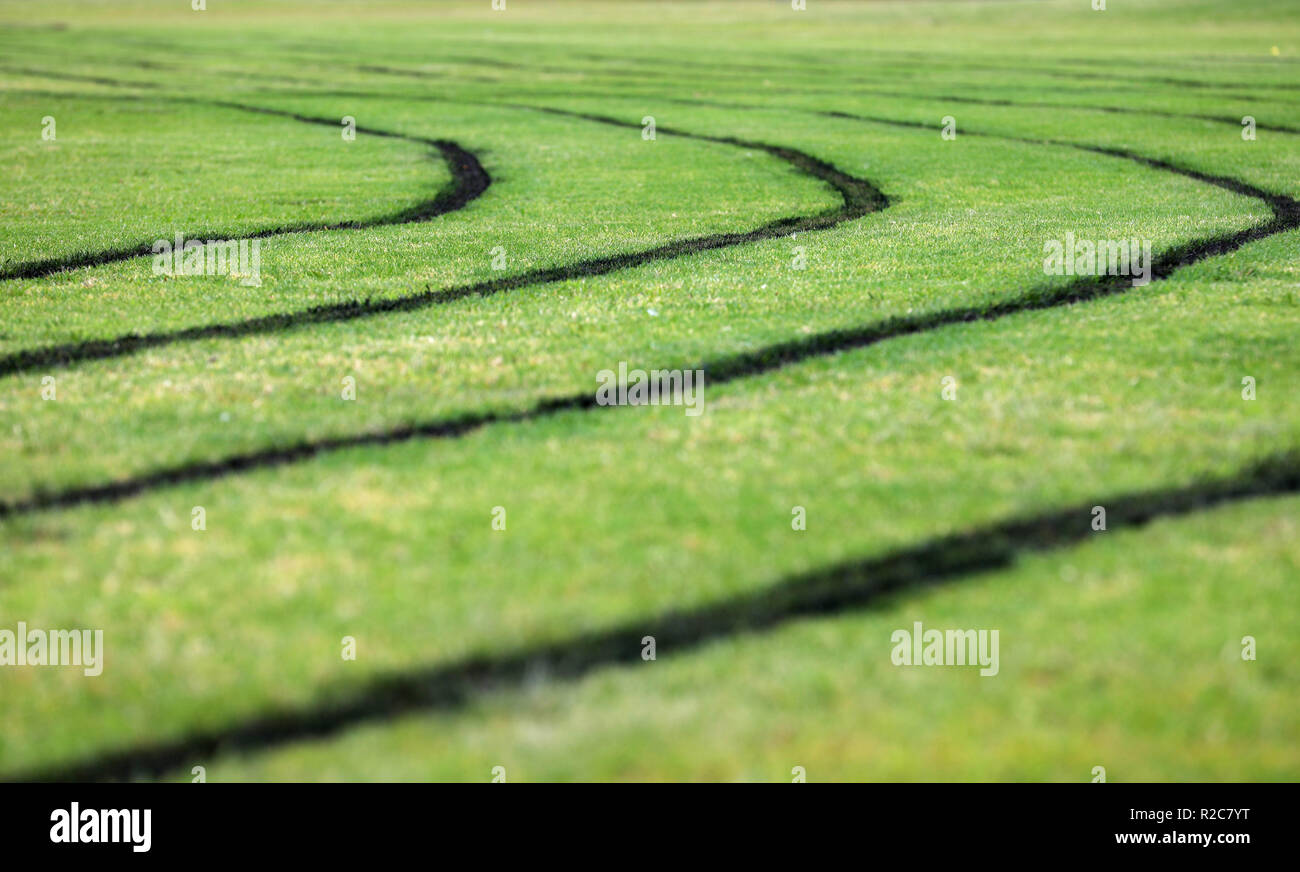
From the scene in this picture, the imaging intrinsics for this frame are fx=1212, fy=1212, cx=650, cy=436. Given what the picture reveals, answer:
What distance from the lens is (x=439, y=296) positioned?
→ 926 inches

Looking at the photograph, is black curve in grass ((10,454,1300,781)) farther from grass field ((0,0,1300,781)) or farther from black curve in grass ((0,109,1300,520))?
black curve in grass ((0,109,1300,520))

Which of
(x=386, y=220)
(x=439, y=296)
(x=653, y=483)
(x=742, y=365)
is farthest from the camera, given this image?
(x=386, y=220)

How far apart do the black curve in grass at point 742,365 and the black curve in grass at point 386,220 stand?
6377 millimetres

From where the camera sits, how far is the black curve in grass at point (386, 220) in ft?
86.9

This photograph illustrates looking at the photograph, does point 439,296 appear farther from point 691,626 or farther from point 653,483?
point 691,626

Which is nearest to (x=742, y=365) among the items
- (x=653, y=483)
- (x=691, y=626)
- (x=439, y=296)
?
(x=653, y=483)

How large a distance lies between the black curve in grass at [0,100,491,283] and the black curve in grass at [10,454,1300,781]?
39.5 ft

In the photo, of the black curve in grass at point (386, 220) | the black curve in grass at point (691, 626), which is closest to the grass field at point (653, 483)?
the black curve in grass at point (691, 626)

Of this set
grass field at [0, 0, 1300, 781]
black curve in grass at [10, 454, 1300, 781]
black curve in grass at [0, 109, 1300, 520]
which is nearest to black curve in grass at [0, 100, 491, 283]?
grass field at [0, 0, 1300, 781]

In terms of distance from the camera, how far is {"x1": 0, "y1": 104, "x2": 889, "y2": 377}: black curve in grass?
766 inches

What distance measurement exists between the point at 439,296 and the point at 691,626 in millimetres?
14460

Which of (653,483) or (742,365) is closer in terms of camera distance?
(653,483)
